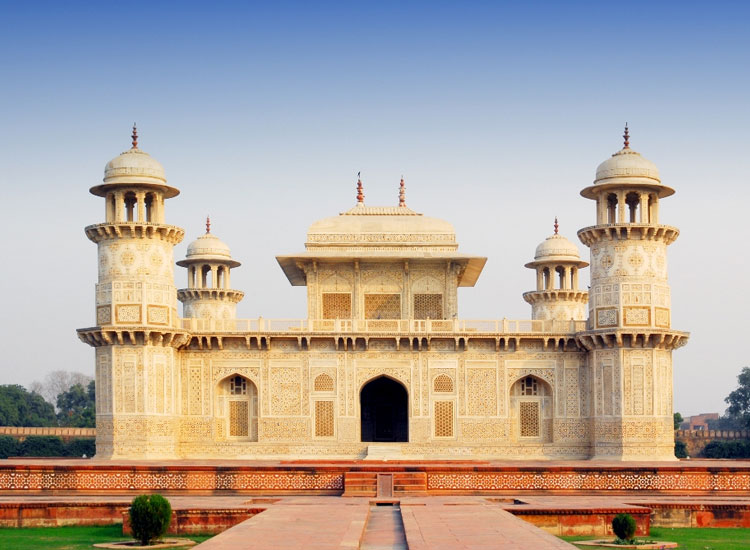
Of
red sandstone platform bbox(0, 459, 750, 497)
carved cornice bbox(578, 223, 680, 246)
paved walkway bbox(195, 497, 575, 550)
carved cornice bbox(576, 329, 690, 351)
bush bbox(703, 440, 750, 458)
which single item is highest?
carved cornice bbox(578, 223, 680, 246)

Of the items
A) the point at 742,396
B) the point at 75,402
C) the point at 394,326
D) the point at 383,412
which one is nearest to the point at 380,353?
the point at 394,326

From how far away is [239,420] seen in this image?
29.1 m

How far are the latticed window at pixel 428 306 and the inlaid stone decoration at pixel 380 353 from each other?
0.13 ft

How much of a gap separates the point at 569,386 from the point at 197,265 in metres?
16.1

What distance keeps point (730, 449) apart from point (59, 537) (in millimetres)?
35040

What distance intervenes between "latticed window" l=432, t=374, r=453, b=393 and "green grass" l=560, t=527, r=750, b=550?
12.8 meters

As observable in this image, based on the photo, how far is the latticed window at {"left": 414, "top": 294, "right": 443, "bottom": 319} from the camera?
30750mm

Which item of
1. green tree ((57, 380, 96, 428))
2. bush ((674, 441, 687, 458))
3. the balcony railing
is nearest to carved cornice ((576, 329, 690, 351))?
the balcony railing

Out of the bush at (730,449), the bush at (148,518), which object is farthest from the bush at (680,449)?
the bush at (148,518)

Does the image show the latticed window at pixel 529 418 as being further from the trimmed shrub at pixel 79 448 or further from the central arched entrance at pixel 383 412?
the trimmed shrub at pixel 79 448

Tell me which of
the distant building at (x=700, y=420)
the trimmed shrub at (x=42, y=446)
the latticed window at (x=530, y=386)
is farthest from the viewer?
the distant building at (x=700, y=420)

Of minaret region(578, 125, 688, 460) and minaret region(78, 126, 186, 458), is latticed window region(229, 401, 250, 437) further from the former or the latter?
minaret region(578, 125, 688, 460)

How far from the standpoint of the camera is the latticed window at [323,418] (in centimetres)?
2873

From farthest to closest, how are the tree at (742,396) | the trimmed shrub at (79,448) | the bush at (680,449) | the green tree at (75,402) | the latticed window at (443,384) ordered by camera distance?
the green tree at (75,402) → the tree at (742,396) → the trimmed shrub at (79,448) → the bush at (680,449) → the latticed window at (443,384)
